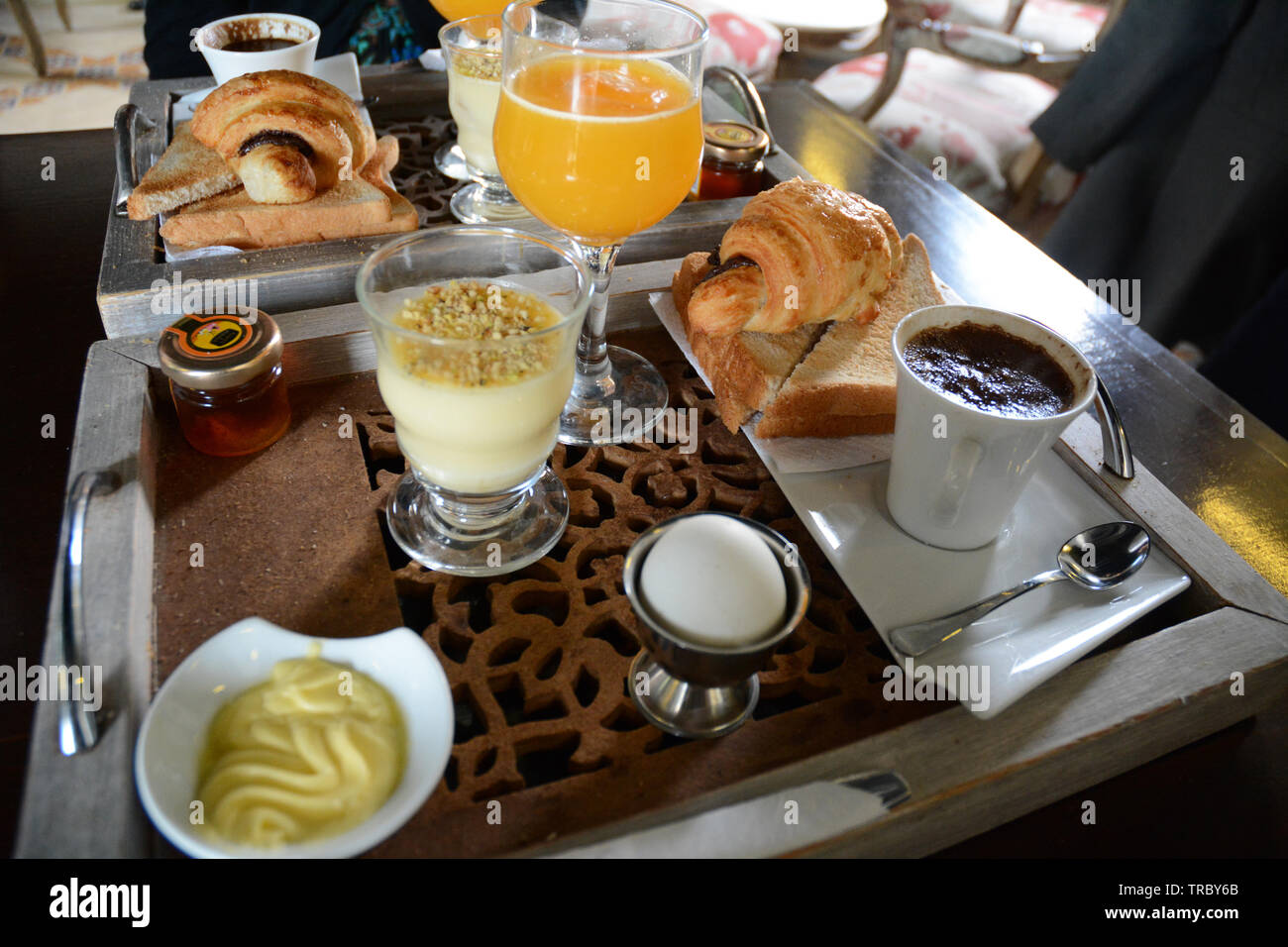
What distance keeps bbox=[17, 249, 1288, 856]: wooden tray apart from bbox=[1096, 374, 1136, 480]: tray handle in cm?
2

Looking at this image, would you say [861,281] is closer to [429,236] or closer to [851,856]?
[429,236]

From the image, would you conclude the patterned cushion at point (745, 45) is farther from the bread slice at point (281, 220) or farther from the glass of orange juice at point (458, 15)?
the bread slice at point (281, 220)

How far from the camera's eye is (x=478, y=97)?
1375 millimetres

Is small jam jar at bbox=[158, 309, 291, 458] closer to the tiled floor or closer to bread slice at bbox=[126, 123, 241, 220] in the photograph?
bread slice at bbox=[126, 123, 241, 220]

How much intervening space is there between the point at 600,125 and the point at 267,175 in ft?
2.01

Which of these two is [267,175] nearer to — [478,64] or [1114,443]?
[478,64]

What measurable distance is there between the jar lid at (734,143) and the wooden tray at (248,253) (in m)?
0.08

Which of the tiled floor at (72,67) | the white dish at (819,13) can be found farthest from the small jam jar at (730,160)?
the tiled floor at (72,67)

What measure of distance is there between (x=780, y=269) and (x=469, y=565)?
0.56 metres

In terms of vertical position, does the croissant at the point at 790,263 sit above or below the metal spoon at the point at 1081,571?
above

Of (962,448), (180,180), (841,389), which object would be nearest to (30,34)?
(180,180)

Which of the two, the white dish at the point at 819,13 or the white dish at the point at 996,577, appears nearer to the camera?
the white dish at the point at 996,577

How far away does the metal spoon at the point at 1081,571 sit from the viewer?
32.1 inches

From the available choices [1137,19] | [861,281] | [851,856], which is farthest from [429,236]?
[1137,19]
